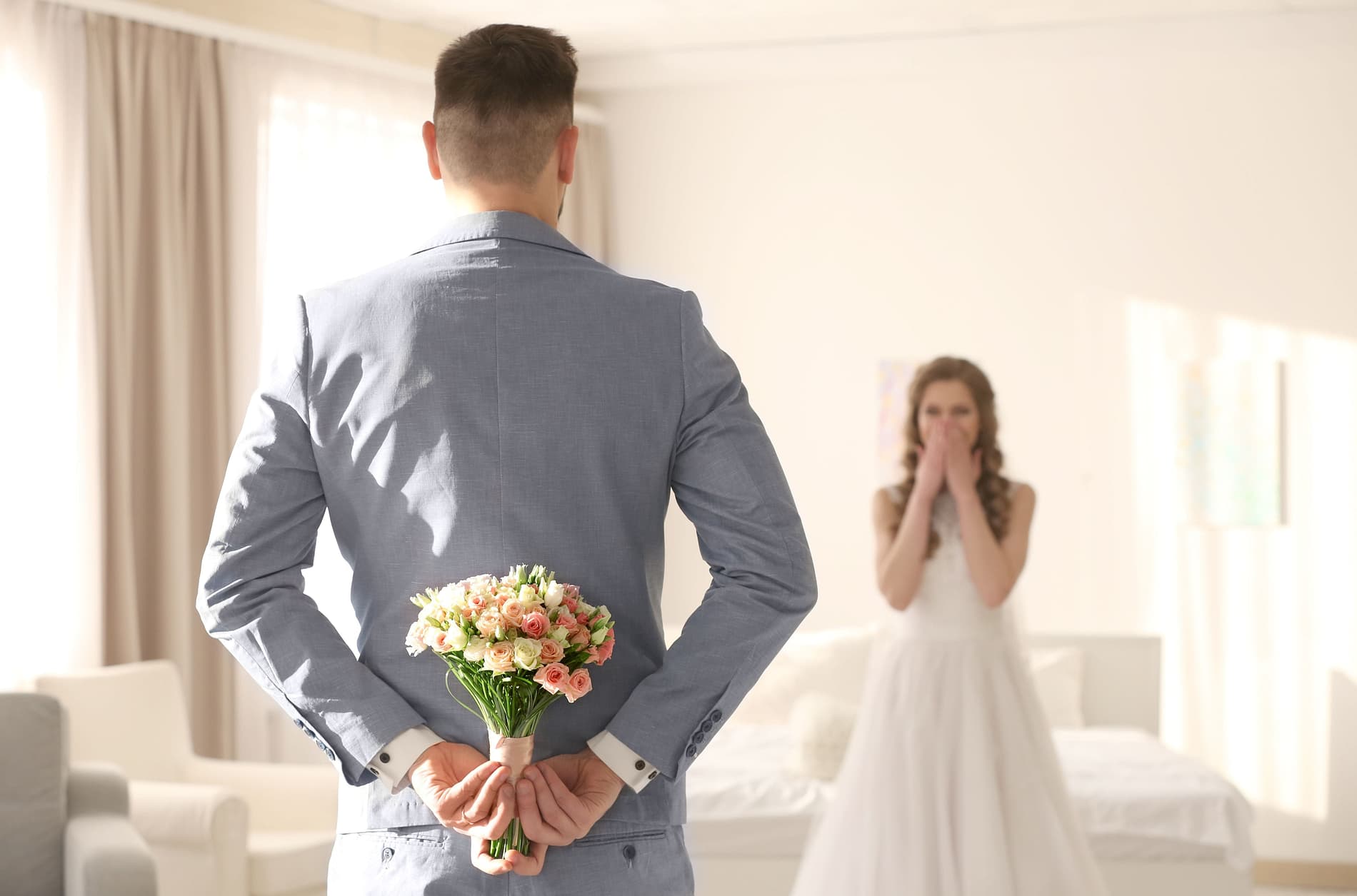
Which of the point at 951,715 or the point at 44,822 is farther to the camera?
the point at 951,715

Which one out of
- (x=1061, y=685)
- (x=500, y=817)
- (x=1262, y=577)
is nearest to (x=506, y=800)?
(x=500, y=817)

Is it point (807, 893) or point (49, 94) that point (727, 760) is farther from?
point (49, 94)

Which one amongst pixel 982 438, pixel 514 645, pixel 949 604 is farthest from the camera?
pixel 982 438

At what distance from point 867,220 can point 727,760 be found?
277 centimetres

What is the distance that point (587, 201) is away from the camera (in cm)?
647

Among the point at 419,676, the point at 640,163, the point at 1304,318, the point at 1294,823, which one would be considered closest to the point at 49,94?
the point at 640,163

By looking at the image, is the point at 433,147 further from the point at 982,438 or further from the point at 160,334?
the point at 160,334

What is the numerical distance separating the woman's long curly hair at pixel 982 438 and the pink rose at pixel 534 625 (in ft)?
8.07

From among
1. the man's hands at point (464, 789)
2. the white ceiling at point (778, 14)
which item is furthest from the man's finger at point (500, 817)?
the white ceiling at point (778, 14)

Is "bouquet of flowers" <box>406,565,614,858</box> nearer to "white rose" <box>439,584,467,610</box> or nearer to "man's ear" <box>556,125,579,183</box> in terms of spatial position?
"white rose" <box>439,584,467,610</box>

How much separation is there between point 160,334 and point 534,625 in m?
3.84

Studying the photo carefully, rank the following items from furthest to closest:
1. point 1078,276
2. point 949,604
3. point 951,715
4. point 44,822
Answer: point 1078,276 → point 949,604 → point 951,715 → point 44,822

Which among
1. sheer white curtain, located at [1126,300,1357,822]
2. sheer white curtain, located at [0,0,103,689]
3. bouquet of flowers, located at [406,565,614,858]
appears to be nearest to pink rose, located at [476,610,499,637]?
bouquet of flowers, located at [406,565,614,858]

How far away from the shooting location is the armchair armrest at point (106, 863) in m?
2.82
